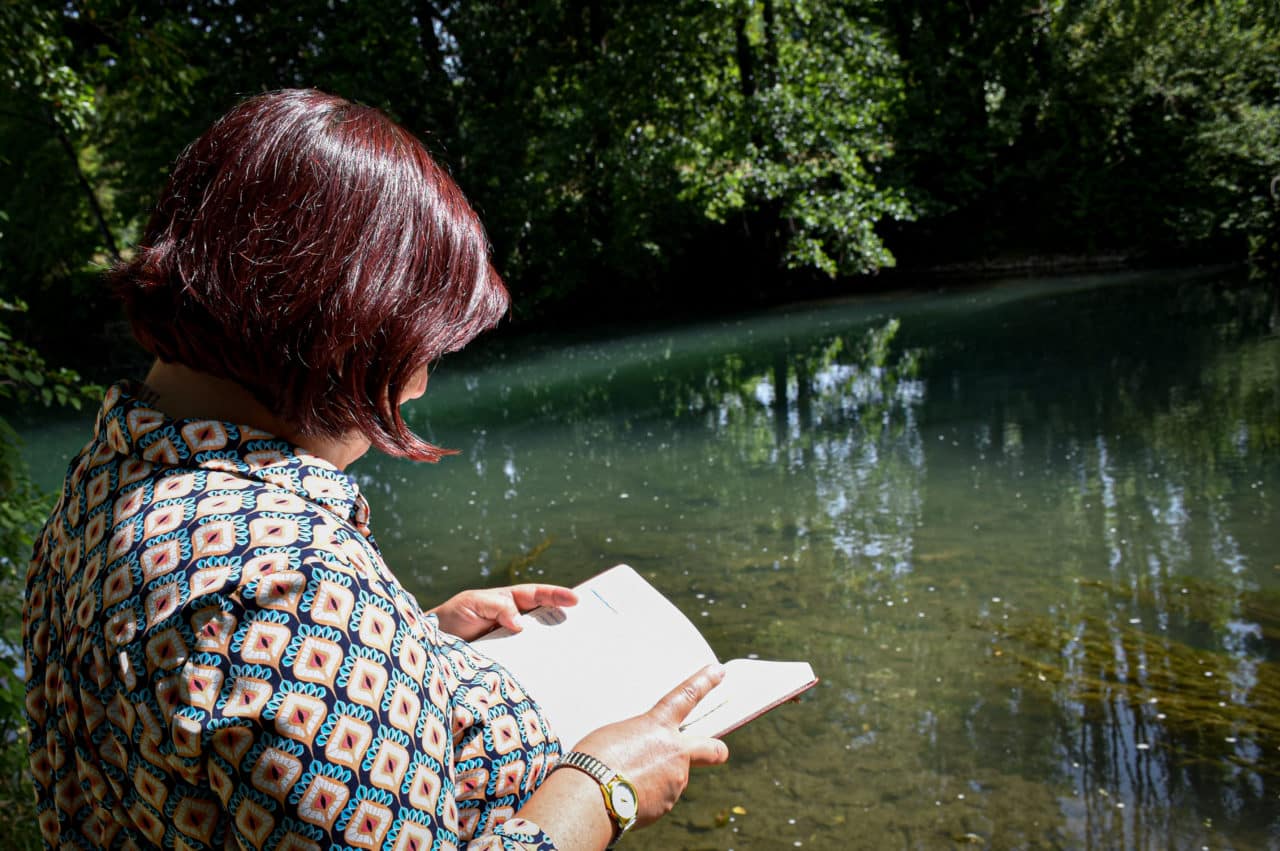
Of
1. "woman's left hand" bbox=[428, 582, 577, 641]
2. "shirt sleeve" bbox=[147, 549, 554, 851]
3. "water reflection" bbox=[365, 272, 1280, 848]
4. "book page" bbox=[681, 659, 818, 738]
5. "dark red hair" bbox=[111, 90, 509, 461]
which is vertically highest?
"dark red hair" bbox=[111, 90, 509, 461]

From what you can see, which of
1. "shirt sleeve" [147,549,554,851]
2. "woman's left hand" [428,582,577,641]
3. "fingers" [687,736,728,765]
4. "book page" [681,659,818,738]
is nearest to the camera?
"shirt sleeve" [147,549,554,851]

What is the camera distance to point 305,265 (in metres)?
1.04

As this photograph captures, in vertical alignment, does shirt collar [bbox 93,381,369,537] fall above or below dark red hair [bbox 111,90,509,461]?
below

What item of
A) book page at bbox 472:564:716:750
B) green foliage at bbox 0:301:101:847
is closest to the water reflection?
green foliage at bbox 0:301:101:847

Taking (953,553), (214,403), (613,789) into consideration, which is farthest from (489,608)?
(953,553)

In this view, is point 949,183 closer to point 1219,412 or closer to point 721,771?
point 1219,412

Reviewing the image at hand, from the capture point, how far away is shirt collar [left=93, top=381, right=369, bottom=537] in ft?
3.25

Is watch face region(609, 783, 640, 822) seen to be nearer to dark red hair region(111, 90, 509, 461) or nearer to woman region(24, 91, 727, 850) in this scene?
woman region(24, 91, 727, 850)

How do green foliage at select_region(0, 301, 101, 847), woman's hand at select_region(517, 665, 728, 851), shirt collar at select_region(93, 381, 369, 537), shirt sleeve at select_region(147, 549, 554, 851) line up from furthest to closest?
green foliage at select_region(0, 301, 101, 847) < woman's hand at select_region(517, 665, 728, 851) < shirt collar at select_region(93, 381, 369, 537) < shirt sleeve at select_region(147, 549, 554, 851)

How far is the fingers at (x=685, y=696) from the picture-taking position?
1408 mm

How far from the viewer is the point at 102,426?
1.06 metres

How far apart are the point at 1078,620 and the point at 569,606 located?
373cm

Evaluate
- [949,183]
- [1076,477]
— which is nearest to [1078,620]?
[1076,477]

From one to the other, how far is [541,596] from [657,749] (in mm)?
481
